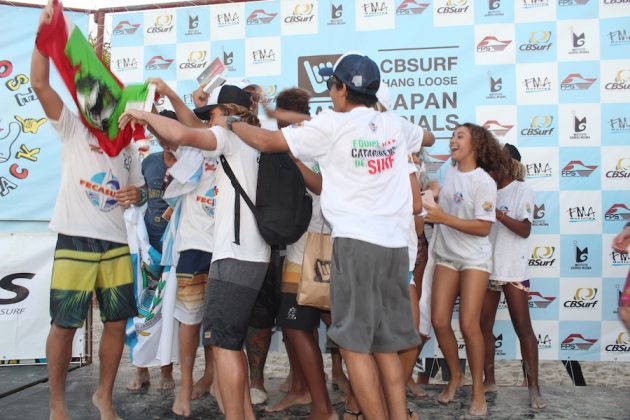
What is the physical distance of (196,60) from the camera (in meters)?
4.77

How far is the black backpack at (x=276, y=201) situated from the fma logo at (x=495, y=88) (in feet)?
6.78

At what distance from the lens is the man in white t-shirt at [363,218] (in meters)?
2.64

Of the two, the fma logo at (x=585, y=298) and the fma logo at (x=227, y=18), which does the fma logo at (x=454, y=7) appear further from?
the fma logo at (x=585, y=298)

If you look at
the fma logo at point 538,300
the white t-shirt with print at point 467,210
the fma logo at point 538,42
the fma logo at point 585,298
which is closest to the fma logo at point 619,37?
the fma logo at point 538,42

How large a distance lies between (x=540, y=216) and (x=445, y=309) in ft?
3.93

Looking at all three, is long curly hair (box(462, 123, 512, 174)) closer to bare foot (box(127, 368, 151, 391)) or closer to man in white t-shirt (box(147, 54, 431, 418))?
man in white t-shirt (box(147, 54, 431, 418))

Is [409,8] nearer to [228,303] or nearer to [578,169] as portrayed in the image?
[578,169]

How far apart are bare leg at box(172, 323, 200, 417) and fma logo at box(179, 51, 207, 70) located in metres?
2.14

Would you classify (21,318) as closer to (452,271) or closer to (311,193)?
(311,193)

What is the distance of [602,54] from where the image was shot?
14.5 ft

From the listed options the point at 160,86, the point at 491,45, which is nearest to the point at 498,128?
the point at 491,45

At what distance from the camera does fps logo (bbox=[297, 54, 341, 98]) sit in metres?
4.66

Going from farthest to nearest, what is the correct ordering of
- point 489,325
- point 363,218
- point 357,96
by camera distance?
1. point 489,325
2. point 357,96
3. point 363,218

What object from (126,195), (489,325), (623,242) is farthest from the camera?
(489,325)
